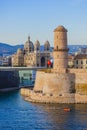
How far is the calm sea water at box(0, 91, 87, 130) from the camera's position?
50906mm

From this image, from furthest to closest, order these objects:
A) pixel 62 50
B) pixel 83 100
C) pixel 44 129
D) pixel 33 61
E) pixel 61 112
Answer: pixel 33 61 < pixel 62 50 < pixel 83 100 < pixel 61 112 < pixel 44 129

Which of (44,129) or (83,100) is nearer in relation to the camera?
(44,129)

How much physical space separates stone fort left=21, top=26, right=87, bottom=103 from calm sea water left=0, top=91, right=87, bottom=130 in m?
2.92

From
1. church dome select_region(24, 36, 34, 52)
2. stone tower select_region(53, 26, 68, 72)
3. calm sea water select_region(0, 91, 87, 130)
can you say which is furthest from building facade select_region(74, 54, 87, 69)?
church dome select_region(24, 36, 34, 52)

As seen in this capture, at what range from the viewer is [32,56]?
145125mm

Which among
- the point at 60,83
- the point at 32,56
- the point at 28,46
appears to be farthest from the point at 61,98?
the point at 28,46

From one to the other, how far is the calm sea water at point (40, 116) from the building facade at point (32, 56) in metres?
72.8

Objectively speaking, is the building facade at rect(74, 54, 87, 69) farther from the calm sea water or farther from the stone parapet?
the calm sea water

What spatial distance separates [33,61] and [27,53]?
8.19 meters

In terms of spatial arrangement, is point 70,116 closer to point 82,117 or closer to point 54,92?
point 82,117

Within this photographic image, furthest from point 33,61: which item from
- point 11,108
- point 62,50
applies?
point 11,108

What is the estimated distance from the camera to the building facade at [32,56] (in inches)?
5655

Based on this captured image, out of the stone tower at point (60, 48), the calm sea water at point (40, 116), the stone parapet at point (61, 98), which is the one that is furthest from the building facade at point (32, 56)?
the calm sea water at point (40, 116)

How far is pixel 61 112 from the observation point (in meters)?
60.1
